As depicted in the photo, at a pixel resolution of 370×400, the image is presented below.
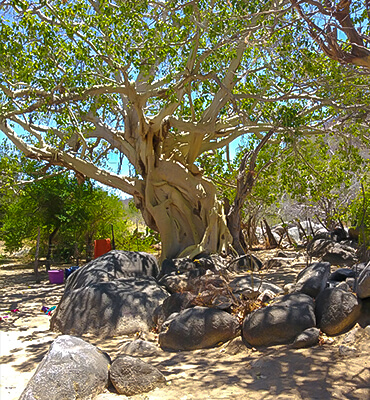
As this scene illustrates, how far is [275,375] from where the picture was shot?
12.9 feet

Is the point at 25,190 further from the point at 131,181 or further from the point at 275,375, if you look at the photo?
the point at 275,375

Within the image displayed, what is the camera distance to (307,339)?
4430 millimetres

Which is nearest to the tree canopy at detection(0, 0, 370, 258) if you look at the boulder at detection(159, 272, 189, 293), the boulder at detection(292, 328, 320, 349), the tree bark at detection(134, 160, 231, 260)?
the tree bark at detection(134, 160, 231, 260)

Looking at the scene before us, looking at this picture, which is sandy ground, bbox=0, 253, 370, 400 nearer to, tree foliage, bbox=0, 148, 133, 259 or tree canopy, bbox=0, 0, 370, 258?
tree canopy, bbox=0, 0, 370, 258

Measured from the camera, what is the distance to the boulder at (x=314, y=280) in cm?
526

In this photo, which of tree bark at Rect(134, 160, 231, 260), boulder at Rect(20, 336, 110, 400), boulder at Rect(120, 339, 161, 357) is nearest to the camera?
boulder at Rect(20, 336, 110, 400)

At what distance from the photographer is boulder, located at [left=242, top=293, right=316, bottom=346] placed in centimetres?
464

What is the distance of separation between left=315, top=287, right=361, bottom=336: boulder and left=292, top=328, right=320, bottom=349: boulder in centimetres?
18

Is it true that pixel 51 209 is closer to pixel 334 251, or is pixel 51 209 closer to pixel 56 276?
pixel 56 276

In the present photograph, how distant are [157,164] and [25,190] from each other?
5.32m

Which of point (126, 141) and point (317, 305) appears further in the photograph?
point (126, 141)

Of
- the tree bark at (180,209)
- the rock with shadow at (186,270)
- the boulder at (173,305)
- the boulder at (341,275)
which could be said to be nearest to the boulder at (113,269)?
the rock with shadow at (186,270)

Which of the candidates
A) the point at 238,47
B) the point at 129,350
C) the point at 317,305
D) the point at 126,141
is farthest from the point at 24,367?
the point at 126,141

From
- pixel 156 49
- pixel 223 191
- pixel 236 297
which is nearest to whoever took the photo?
pixel 236 297
